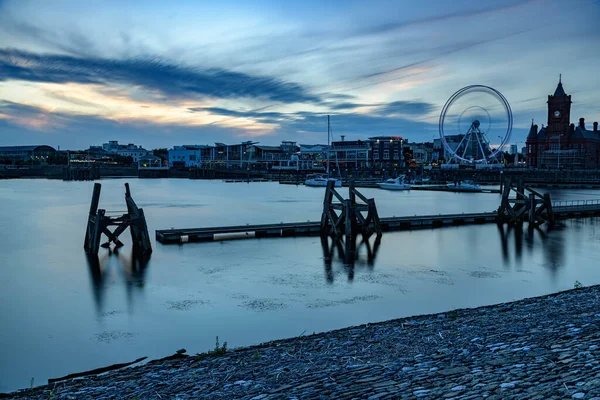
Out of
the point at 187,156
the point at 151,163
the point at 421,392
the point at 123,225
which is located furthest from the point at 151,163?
the point at 421,392

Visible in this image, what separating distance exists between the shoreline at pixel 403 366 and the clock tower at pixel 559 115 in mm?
136140

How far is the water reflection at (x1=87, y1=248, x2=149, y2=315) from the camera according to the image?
18.1 m

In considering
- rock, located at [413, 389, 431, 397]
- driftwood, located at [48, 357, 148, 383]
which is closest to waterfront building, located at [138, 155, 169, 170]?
driftwood, located at [48, 357, 148, 383]

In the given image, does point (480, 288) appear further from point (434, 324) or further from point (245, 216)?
point (245, 216)

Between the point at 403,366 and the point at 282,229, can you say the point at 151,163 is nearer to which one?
the point at 282,229

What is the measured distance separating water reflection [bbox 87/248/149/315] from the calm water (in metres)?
0.08

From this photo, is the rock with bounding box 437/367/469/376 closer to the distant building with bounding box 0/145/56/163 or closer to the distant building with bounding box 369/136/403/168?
the distant building with bounding box 369/136/403/168

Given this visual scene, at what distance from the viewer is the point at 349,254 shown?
25.7 metres

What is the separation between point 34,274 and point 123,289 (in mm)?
5870

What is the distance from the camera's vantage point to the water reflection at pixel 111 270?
1811cm

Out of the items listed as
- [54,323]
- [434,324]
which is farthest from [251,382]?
[54,323]

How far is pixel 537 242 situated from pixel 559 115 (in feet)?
388

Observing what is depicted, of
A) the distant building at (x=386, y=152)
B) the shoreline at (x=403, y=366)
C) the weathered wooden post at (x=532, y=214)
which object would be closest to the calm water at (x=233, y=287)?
the shoreline at (x=403, y=366)

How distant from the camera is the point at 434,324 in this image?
11.5 m
